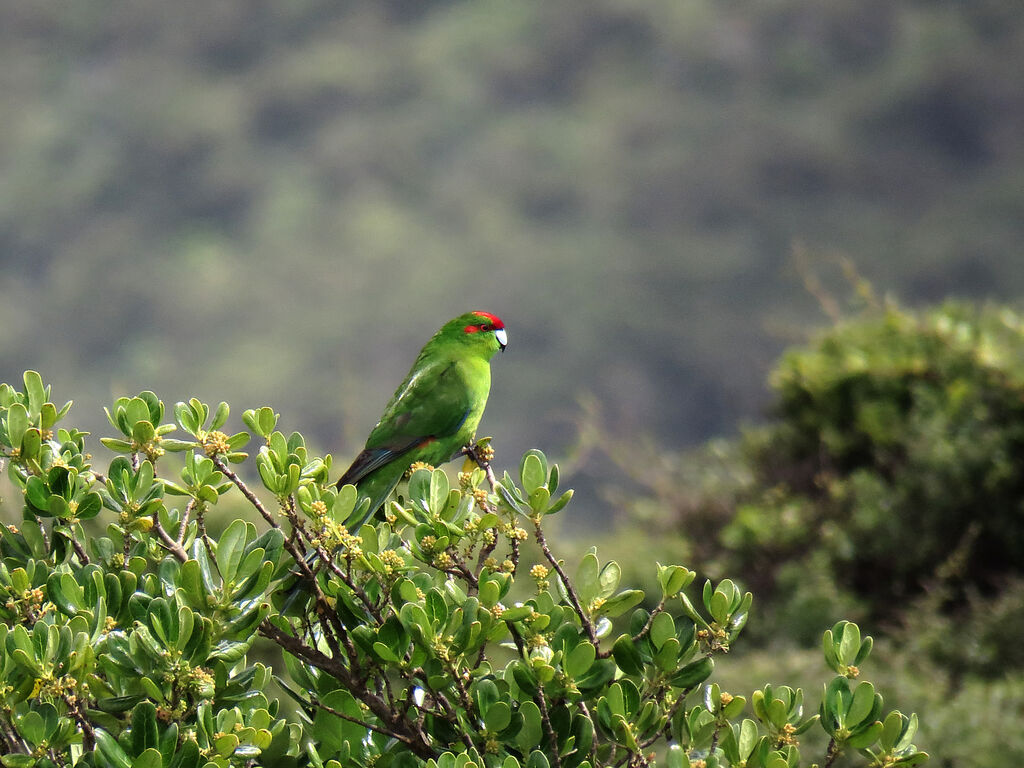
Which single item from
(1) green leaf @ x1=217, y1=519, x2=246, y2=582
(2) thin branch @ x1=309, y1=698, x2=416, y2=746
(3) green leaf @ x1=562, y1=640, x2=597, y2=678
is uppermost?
(1) green leaf @ x1=217, y1=519, x2=246, y2=582

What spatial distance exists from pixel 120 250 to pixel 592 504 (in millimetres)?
18621

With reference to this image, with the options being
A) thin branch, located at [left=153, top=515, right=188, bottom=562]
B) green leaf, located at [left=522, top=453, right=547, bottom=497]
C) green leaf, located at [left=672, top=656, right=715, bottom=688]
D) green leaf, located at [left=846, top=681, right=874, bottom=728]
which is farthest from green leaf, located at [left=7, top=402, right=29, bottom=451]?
green leaf, located at [left=846, top=681, right=874, bottom=728]

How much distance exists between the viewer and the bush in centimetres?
156

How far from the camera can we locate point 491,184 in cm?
3344

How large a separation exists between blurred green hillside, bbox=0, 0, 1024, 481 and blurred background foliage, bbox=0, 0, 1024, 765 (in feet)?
0.29

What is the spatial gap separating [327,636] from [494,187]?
106 ft

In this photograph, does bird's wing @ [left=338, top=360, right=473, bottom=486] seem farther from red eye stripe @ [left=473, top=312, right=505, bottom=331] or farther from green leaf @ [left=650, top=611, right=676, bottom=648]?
green leaf @ [left=650, top=611, right=676, bottom=648]

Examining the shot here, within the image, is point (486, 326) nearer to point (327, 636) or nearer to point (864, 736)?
point (327, 636)

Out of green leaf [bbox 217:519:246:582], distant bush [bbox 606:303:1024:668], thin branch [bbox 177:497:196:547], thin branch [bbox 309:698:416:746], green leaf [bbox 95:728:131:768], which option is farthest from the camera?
distant bush [bbox 606:303:1024:668]

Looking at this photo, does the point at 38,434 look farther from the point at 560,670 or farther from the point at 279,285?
the point at 279,285

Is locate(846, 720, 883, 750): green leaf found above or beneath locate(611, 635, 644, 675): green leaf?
beneath

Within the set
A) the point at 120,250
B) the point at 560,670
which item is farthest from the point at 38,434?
the point at 120,250

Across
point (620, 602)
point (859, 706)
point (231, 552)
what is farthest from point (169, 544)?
point (859, 706)

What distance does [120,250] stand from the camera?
3369 centimetres
